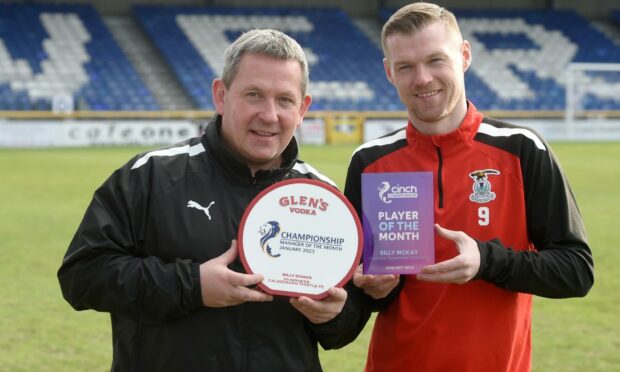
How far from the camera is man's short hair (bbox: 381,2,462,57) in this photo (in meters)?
2.82

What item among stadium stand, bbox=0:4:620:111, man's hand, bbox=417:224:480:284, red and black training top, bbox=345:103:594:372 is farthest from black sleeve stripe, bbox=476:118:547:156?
stadium stand, bbox=0:4:620:111

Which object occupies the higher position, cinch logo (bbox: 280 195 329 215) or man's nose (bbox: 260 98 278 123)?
man's nose (bbox: 260 98 278 123)

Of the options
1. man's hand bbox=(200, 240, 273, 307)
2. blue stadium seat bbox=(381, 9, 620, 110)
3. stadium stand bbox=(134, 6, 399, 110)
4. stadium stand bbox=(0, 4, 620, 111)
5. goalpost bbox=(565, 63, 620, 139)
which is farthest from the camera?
blue stadium seat bbox=(381, 9, 620, 110)

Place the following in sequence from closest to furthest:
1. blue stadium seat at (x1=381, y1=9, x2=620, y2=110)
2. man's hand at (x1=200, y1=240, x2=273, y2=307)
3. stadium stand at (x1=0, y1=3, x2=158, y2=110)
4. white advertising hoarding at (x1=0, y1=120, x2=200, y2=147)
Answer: man's hand at (x1=200, y1=240, x2=273, y2=307) < white advertising hoarding at (x1=0, y1=120, x2=200, y2=147) < stadium stand at (x1=0, y1=3, x2=158, y2=110) < blue stadium seat at (x1=381, y1=9, x2=620, y2=110)

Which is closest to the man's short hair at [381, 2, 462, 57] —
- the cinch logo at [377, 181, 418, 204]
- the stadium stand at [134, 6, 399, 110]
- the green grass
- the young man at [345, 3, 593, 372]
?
the young man at [345, 3, 593, 372]

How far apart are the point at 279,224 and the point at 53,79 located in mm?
30666

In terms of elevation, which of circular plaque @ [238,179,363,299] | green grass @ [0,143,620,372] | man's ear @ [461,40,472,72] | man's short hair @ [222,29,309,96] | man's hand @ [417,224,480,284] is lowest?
green grass @ [0,143,620,372]

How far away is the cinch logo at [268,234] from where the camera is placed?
2.42m

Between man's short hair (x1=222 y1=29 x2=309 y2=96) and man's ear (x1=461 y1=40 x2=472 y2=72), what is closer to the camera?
man's short hair (x1=222 y1=29 x2=309 y2=96)

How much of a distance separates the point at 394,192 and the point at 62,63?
105 ft

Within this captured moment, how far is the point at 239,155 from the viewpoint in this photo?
2.62m

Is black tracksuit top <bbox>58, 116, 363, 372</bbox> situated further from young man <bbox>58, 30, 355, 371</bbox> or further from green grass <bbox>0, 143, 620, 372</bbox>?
green grass <bbox>0, 143, 620, 372</bbox>

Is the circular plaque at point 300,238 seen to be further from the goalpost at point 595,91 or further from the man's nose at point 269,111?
the goalpost at point 595,91

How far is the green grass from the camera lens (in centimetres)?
513
